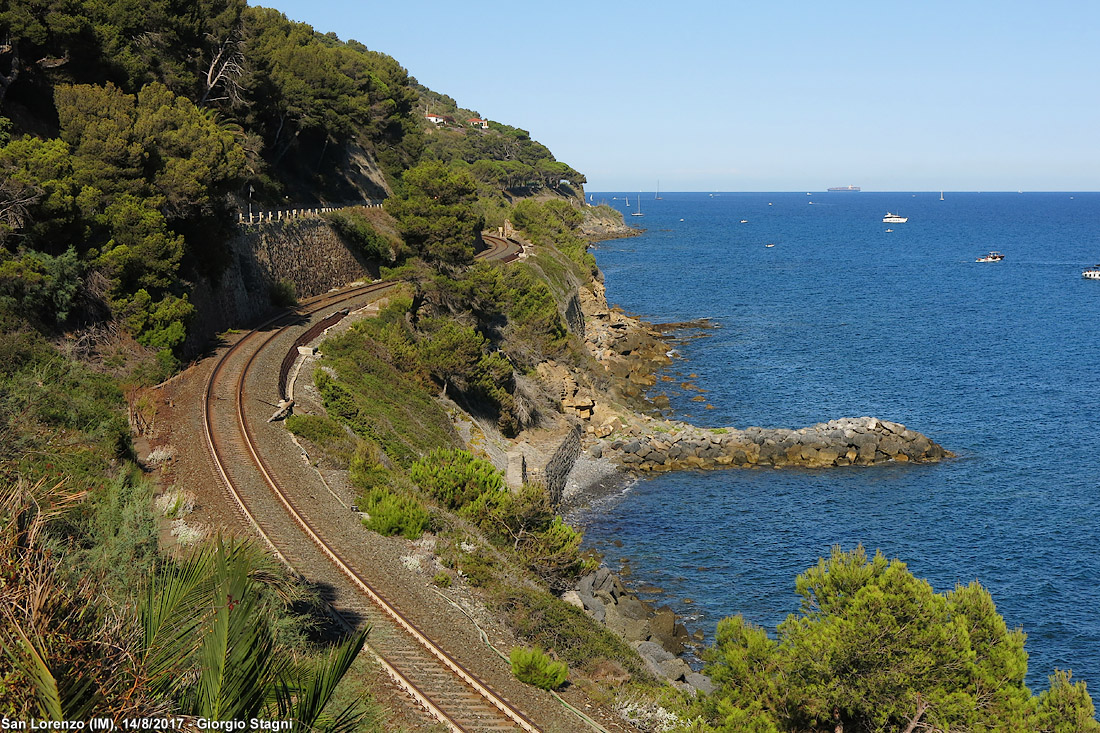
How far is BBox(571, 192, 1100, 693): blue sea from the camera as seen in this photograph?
105 feet

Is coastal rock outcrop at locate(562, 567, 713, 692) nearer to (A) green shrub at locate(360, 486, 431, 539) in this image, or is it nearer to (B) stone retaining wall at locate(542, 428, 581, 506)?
(A) green shrub at locate(360, 486, 431, 539)

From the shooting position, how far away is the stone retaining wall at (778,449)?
4569 centimetres

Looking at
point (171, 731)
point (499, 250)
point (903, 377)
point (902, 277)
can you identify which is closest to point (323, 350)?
point (171, 731)

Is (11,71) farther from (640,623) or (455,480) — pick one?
(640,623)

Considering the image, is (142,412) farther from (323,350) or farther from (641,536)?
(641,536)

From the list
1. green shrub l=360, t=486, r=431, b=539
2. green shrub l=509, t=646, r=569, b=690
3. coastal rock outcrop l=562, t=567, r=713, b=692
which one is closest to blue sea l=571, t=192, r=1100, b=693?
coastal rock outcrop l=562, t=567, r=713, b=692

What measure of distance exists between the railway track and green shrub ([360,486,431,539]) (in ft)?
2.48

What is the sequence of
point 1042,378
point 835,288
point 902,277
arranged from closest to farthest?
point 1042,378 < point 835,288 < point 902,277

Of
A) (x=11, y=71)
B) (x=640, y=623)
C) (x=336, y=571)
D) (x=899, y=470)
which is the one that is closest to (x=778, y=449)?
(x=899, y=470)

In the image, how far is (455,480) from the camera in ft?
84.2

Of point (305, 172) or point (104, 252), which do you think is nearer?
point (104, 252)

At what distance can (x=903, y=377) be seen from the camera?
210 ft

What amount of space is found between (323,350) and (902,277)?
112268 millimetres

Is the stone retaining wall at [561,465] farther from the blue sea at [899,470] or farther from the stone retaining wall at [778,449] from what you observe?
the blue sea at [899,470]
